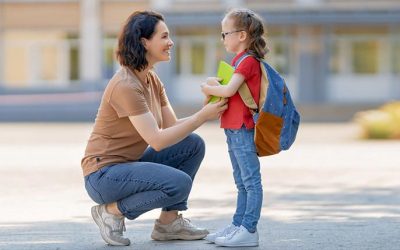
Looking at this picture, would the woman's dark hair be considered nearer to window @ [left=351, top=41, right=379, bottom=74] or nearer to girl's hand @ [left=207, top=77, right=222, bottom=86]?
girl's hand @ [left=207, top=77, right=222, bottom=86]

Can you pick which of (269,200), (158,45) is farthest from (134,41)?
(269,200)

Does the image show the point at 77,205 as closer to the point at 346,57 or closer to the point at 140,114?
the point at 140,114

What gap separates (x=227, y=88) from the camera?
6.73 meters

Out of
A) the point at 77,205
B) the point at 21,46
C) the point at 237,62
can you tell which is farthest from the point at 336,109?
the point at 237,62

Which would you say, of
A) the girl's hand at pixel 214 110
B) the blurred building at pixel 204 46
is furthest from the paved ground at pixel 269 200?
the blurred building at pixel 204 46

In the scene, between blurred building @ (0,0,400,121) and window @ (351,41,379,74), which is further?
window @ (351,41,379,74)

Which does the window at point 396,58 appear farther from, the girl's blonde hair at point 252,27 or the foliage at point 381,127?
the girl's blonde hair at point 252,27

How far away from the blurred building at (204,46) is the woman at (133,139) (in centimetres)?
3337

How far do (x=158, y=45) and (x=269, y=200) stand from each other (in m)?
3.52

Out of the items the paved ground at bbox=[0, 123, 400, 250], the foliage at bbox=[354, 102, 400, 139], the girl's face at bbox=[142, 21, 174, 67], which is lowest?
the foliage at bbox=[354, 102, 400, 139]

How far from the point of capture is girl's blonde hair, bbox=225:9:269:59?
6891 millimetres

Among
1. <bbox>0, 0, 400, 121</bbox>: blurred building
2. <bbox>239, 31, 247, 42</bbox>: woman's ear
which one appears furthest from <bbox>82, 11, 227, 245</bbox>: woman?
<bbox>0, 0, 400, 121</bbox>: blurred building

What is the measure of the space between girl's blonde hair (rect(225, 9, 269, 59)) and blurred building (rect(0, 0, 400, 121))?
1312 inches

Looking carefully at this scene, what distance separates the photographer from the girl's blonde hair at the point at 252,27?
6891 mm
